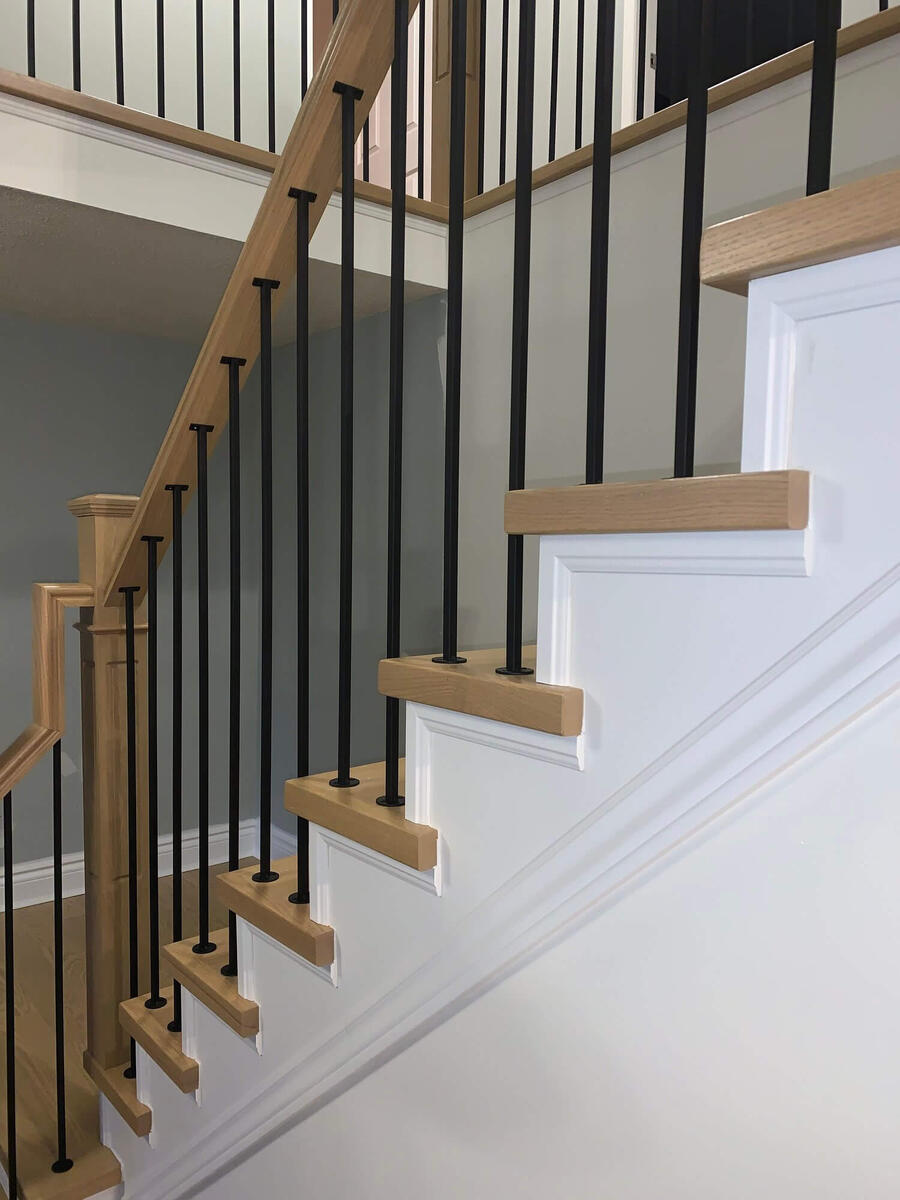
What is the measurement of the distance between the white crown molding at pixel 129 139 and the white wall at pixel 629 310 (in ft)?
2.23

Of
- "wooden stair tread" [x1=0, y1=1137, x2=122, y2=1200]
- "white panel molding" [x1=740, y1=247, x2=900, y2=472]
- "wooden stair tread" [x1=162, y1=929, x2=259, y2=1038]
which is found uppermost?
"white panel molding" [x1=740, y1=247, x2=900, y2=472]

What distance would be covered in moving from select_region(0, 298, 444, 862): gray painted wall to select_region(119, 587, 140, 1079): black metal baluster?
3.94ft

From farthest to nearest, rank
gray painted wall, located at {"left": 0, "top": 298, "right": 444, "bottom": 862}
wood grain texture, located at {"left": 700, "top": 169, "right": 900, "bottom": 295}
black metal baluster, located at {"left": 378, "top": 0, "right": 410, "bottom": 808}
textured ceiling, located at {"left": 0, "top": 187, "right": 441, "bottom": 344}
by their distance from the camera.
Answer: gray painted wall, located at {"left": 0, "top": 298, "right": 444, "bottom": 862}
textured ceiling, located at {"left": 0, "top": 187, "right": 441, "bottom": 344}
black metal baluster, located at {"left": 378, "top": 0, "right": 410, "bottom": 808}
wood grain texture, located at {"left": 700, "top": 169, "right": 900, "bottom": 295}

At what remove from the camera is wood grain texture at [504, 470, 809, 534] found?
0.64 metres

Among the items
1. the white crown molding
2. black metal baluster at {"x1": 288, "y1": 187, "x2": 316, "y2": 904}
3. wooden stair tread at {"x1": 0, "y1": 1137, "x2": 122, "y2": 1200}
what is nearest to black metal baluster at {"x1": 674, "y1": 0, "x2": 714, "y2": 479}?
black metal baluster at {"x1": 288, "y1": 187, "x2": 316, "y2": 904}

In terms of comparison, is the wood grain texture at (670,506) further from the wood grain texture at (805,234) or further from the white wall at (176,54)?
the white wall at (176,54)

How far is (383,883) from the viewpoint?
1065mm

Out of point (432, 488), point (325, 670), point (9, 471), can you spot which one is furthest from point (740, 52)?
point (9, 471)

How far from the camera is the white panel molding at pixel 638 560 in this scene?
66 centimetres

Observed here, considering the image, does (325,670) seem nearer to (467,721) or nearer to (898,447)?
(467,721)

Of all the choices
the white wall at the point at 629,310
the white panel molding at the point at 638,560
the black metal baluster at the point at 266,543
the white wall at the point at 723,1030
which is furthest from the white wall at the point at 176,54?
the white wall at the point at 723,1030

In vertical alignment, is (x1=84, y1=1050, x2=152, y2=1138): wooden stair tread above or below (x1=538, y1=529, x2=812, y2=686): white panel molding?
below

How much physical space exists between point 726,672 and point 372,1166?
2.81 feet

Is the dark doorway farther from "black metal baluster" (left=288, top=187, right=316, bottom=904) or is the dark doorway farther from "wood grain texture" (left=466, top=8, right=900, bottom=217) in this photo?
"black metal baluster" (left=288, top=187, right=316, bottom=904)
